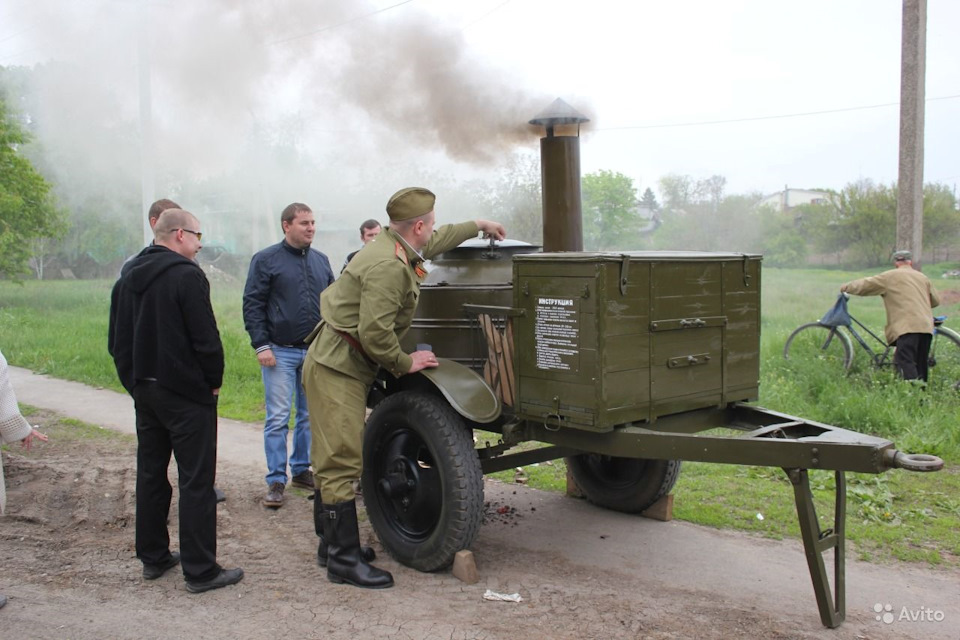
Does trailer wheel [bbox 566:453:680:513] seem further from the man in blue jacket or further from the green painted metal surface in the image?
the man in blue jacket

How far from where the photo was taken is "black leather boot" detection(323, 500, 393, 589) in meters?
3.98

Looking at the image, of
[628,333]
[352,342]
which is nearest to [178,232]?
[352,342]

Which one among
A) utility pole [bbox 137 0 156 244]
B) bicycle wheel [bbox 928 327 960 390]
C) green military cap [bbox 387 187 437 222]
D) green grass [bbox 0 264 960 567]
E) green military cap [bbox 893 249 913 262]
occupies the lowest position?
green grass [bbox 0 264 960 567]

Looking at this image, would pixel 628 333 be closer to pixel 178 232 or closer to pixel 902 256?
pixel 178 232

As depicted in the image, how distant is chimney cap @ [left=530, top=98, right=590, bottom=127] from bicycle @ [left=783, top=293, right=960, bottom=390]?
167 inches

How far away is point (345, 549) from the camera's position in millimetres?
4020

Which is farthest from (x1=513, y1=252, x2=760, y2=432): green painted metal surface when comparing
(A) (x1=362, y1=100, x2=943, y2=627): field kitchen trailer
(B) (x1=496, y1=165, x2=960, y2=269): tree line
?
(B) (x1=496, y1=165, x2=960, y2=269): tree line

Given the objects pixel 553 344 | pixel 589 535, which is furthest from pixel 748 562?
pixel 553 344

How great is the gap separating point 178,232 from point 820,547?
10.4 feet

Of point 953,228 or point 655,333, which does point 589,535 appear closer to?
point 655,333

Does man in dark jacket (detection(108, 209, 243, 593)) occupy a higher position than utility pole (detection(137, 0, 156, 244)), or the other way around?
utility pole (detection(137, 0, 156, 244))

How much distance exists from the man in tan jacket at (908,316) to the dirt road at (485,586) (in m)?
3.87

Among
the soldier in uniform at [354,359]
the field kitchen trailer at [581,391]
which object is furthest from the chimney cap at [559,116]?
the soldier in uniform at [354,359]

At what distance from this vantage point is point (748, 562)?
427cm
